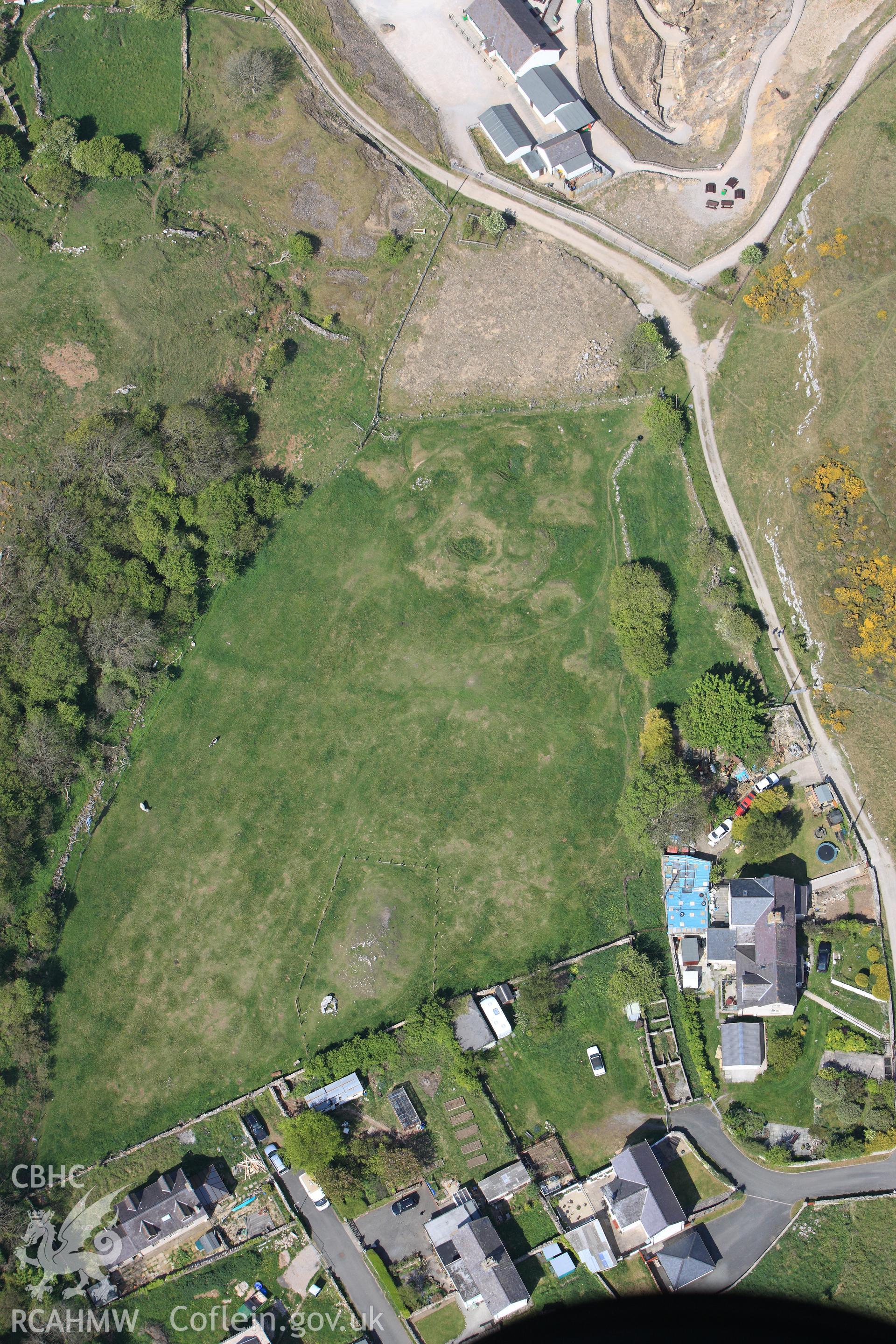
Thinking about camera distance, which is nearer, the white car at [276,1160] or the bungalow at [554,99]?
the white car at [276,1160]

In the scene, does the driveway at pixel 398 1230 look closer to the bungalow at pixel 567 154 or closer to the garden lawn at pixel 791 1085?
the garden lawn at pixel 791 1085

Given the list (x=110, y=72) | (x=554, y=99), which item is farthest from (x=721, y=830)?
(x=110, y=72)

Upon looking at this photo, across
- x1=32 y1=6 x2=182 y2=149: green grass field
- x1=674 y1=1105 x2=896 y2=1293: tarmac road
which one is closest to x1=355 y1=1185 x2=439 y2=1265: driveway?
x1=674 y1=1105 x2=896 y2=1293: tarmac road

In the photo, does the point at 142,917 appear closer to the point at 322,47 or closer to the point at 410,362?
the point at 410,362

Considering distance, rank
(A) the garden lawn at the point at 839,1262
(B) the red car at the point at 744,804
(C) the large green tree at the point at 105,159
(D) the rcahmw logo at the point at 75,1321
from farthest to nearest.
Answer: (C) the large green tree at the point at 105,159 → (B) the red car at the point at 744,804 → (A) the garden lawn at the point at 839,1262 → (D) the rcahmw logo at the point at 75,1321

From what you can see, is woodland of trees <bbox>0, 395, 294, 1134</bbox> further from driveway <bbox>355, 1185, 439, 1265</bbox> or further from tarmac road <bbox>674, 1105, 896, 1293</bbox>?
tarmac road <bbox>674, 1105, 896, 1293</bbox>

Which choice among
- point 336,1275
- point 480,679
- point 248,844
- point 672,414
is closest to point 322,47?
point 672,414

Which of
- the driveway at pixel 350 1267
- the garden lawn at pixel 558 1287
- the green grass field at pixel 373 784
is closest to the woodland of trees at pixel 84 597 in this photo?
the green grass field at pixel 373 784
